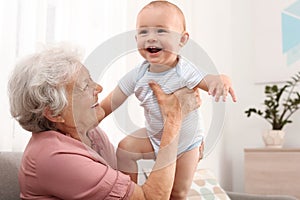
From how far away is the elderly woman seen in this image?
3.59 feet

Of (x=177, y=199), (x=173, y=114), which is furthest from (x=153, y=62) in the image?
(x=177, y=199)

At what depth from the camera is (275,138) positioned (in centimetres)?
305

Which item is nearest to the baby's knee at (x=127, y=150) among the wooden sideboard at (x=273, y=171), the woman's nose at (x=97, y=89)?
the woman's nose at (x=97, y=89)

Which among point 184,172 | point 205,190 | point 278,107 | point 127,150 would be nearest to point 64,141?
point 127,150

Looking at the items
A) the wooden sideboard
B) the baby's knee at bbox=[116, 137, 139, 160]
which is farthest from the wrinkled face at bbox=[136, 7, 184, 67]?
the wooden sideboard

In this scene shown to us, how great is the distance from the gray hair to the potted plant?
7.04 ft

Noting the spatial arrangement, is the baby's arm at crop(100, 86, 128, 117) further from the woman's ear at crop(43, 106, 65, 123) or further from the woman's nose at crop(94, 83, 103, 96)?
the woman's ear at crop(43, 106, 65, 123)

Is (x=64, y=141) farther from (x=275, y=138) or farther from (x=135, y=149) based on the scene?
(x=275, y=138)

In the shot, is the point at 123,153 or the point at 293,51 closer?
the point at 123,153

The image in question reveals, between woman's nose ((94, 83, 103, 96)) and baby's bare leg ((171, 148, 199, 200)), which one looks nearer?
woman's nose ((94, 83, 103, 96))

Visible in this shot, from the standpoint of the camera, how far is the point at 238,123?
3.51 meters

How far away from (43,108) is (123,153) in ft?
0.89

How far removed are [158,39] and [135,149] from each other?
0.29 meters

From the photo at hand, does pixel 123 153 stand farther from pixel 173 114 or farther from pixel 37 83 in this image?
pixel 37 83
